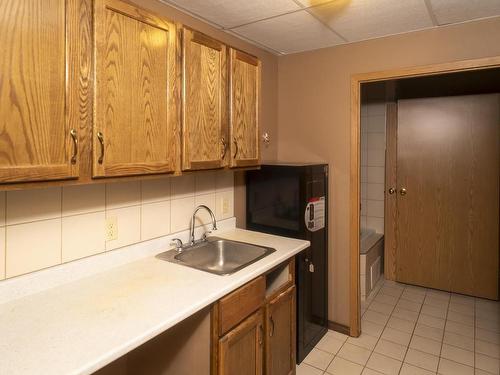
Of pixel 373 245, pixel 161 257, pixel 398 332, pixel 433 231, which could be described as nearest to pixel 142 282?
pixel 161 257

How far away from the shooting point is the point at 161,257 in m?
1.88

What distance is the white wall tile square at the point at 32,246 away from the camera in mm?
1372

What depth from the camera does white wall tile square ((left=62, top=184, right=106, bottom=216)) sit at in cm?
154

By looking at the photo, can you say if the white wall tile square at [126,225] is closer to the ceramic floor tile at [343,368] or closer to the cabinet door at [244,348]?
the cabinet door at [244,348]

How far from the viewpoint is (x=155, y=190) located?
6.43ft

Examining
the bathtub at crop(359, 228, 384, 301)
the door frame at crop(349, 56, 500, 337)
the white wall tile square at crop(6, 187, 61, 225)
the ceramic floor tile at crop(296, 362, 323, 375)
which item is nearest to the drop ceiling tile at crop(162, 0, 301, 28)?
the door frame at crop(349, 56, 500, 337)

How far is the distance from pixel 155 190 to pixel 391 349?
1.99 meters

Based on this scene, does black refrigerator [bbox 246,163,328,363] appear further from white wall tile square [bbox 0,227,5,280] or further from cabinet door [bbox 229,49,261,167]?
white wall tile square [bbox 0,227,5,280]

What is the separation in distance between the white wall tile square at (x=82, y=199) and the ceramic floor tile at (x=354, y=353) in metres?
1.88

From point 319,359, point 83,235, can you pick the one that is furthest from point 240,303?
point 319,359

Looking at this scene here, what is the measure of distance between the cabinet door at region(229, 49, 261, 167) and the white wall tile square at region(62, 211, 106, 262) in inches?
30.4

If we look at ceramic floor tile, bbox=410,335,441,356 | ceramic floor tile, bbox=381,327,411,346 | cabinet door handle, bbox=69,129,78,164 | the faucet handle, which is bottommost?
ceramic floor tile, bbox=410,335,441,356

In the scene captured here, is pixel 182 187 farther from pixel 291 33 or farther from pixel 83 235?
pixel 291 33

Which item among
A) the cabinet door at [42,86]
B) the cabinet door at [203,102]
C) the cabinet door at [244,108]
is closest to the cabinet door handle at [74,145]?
the cabinet door at [42,86]
